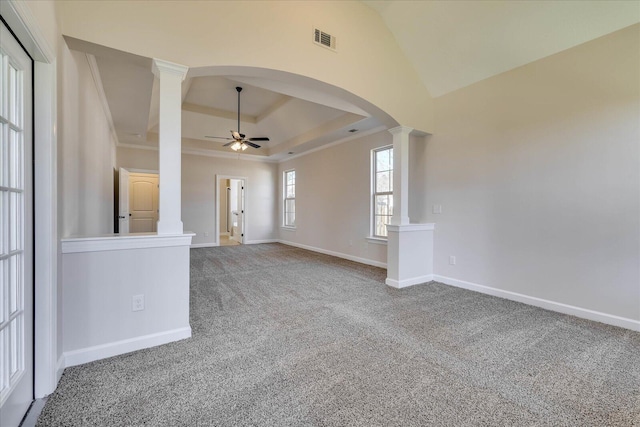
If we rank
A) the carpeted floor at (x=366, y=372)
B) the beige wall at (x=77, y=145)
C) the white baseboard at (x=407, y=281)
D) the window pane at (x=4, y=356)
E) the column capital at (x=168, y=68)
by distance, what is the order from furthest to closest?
the white baseboard at (x=407, y=281) < the column capital at (x=168, y=68) < the beige wall at (x=77, y=145) < the carpeted floor at (x=366, y=372) < the window pane at (x=4, y=356)

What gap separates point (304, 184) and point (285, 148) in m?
1.04

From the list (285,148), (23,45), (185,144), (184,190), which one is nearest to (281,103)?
(285,148)

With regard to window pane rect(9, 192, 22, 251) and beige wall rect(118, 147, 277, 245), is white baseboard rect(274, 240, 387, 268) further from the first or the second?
window pane rect(9, 192, 22, 251)

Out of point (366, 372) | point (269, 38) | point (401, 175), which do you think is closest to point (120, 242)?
point (366, 372)

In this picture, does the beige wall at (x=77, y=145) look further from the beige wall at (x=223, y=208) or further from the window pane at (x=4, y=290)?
the beige wall at (x=223, y=208)

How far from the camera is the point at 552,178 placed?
2.96 meters

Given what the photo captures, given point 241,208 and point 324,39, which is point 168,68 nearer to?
point 324,39

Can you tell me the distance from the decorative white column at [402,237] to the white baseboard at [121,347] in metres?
2.66

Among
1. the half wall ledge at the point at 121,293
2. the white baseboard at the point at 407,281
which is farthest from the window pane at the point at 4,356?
the white baseboard at the point at 407,281

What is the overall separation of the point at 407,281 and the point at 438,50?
3095 mm

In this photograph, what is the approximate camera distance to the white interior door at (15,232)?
1257 millimetres

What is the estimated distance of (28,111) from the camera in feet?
4.82

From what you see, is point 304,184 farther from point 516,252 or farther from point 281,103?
point 516,252

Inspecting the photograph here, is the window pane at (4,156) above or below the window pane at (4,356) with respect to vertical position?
above
